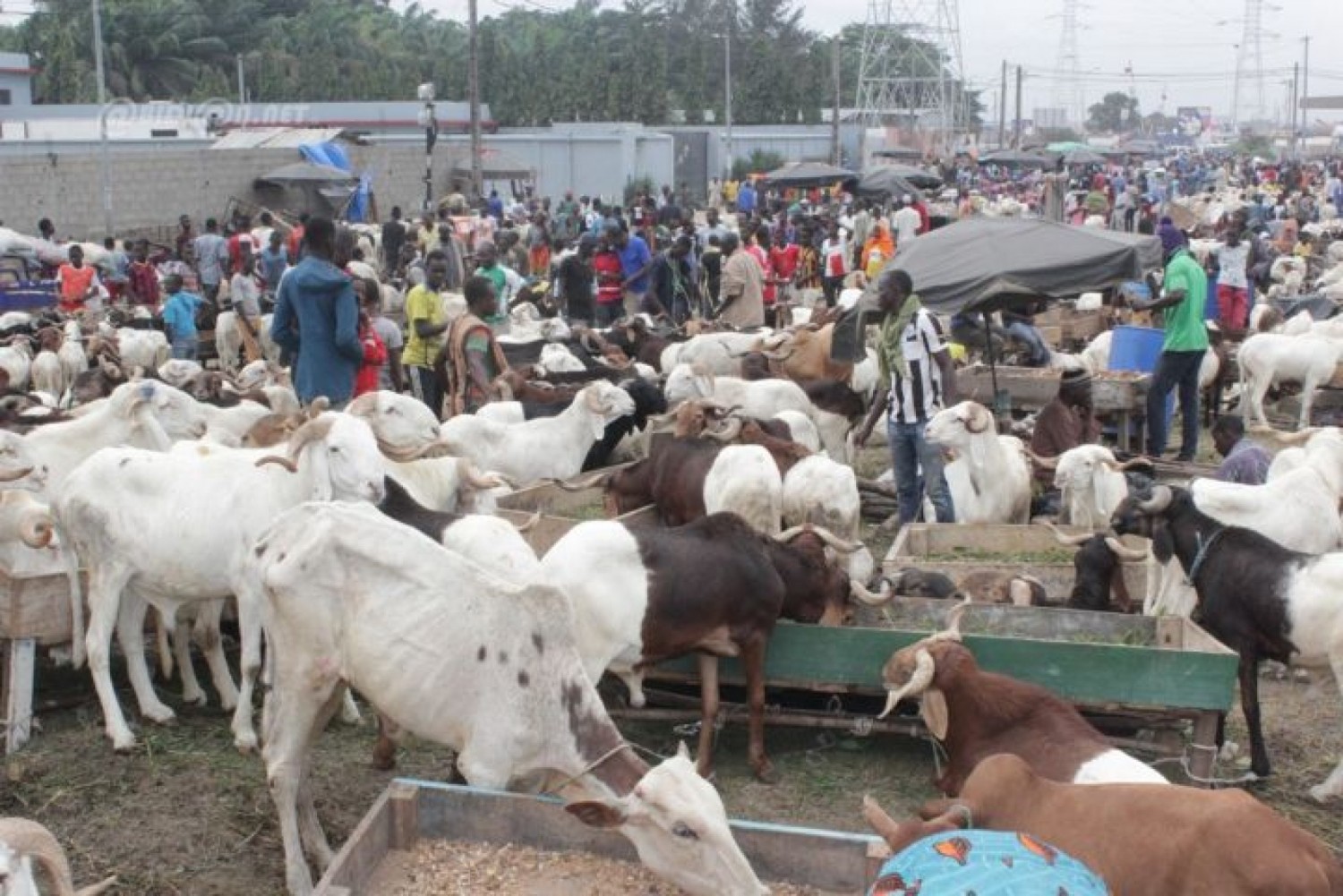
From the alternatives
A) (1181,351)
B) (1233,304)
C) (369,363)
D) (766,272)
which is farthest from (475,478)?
(766,272)

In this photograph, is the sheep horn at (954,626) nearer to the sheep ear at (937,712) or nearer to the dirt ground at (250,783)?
the sheep ear at (937,712)

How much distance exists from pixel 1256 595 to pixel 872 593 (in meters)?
1.76

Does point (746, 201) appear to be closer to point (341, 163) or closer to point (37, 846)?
point (341, 163)

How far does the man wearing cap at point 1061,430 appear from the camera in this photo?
36.4 feet

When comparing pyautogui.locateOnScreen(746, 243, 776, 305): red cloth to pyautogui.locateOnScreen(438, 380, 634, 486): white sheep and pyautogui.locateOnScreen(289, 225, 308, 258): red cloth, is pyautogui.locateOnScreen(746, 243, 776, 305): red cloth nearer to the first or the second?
pyautogui.locateOnScreen(289, 225, 308, 258): red cloth

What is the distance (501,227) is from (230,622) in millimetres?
19697

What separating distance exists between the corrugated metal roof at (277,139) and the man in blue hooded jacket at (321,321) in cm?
2416

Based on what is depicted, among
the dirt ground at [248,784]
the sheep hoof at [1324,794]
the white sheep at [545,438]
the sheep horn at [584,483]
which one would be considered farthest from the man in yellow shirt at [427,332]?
the sheep hoof at [1324,794]

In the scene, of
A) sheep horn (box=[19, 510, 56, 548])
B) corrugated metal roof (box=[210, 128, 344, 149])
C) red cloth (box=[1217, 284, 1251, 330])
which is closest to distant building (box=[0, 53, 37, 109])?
corrugated metal roof (box=[210, 128, 344, 149])

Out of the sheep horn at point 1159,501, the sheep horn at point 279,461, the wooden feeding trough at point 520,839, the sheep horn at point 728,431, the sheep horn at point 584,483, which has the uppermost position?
the sheep horn at point 279,461

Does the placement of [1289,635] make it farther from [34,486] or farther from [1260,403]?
[1260,403]

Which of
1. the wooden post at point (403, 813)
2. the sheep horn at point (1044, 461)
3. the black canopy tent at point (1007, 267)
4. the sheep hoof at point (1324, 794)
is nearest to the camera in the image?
the wooden post at point (403, 813)

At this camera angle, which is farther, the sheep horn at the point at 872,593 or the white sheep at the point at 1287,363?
the white sheep at the point at 1287,363

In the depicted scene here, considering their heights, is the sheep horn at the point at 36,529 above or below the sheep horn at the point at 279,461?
below
